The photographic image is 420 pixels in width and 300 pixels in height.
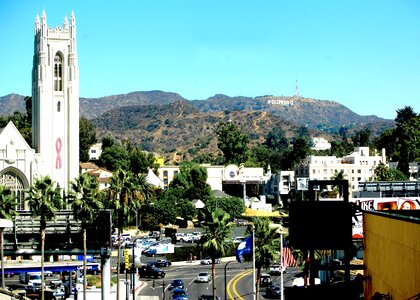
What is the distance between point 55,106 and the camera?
444 ft

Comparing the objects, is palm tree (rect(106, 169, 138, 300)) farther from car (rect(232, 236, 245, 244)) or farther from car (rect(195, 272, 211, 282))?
car (rect(232, 236, 245, 244))

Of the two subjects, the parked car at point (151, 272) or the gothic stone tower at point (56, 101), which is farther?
the gothic stone tower at point (56, 101)

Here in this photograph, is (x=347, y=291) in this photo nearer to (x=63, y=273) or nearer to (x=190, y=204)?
(x=63, y=273)

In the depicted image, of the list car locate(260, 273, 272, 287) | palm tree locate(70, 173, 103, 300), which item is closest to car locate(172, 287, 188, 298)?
car locate(260, 273, 272, 287)

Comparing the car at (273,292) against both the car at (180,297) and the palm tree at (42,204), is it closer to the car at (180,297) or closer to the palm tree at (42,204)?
the car at (180,297)

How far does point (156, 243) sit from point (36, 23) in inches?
1590

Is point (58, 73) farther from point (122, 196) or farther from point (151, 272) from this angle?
point (122, 196)

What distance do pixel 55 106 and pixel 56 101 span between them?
763mm

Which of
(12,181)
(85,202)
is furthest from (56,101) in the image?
(85,202)

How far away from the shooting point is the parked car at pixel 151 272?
100812mm

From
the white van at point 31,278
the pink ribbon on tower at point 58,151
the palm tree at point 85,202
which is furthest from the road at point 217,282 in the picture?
the pink ribbon on tower at point 58,151

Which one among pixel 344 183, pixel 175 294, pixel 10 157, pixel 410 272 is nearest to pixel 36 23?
pixel 10 157

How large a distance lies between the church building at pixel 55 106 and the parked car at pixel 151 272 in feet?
105

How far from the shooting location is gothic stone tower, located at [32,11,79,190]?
13350 cm
